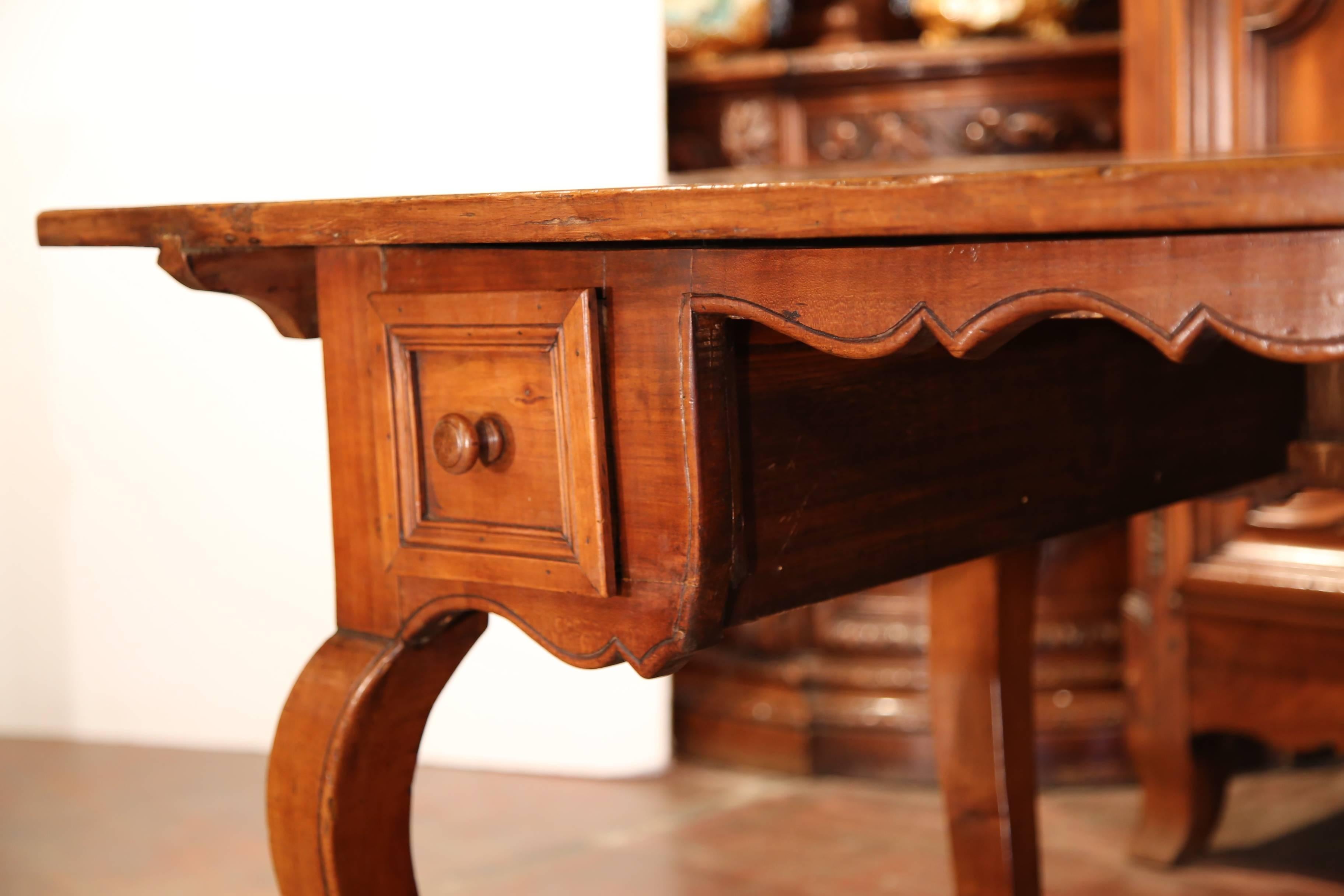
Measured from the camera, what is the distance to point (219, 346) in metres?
2.24

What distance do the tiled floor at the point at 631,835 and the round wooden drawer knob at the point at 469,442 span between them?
1.15m

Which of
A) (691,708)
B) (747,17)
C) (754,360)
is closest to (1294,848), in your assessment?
(691,708)

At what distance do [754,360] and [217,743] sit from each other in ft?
6.19

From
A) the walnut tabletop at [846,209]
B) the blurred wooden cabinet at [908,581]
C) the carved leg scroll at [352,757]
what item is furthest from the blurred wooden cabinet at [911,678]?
the walnut tabletop at [846,209]

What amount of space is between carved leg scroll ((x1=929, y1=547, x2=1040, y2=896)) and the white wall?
991mm

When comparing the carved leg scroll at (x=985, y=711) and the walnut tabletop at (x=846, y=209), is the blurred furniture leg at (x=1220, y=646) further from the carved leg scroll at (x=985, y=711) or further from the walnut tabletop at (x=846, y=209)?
the walnut tabletop at (x=846, y=209)

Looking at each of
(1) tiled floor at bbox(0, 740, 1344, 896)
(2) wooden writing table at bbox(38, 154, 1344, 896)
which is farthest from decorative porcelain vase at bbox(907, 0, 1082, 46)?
(2) wooden writing table at bbox(38, 154, 1344, 896)

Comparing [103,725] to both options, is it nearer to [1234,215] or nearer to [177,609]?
[177,609]

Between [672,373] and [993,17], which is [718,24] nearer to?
[993,17]

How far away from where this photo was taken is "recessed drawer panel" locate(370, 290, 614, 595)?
65 cm

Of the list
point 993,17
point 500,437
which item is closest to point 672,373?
point 500,437

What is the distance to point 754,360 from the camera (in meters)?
0.67

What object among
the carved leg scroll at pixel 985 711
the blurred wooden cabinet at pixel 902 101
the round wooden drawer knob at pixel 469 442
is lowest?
the carved leg scroll at pixel 985 711

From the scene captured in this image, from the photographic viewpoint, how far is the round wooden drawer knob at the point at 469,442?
68 cm
